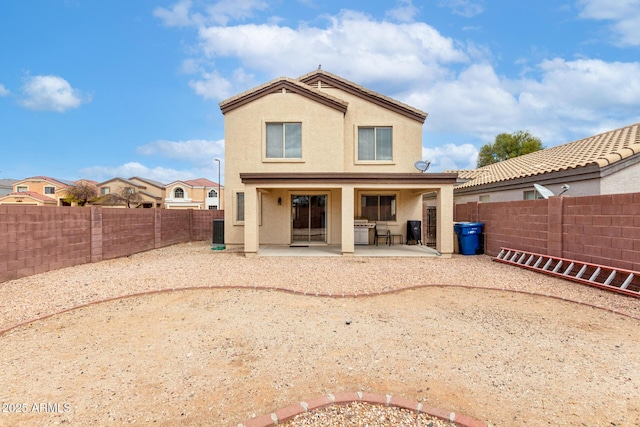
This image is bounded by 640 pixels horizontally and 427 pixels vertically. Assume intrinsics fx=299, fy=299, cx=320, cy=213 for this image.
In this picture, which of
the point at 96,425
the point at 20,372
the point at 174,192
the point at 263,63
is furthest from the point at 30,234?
the point at 174,192

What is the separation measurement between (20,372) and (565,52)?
23.8 meters

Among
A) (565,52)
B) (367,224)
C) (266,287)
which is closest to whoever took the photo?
(266,287)

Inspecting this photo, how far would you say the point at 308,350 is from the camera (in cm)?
397

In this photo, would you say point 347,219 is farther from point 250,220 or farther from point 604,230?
point 604,230

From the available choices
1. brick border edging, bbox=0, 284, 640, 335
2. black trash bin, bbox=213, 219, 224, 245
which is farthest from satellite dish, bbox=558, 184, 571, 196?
black trash bin, bbox=213, 219, 224, 245

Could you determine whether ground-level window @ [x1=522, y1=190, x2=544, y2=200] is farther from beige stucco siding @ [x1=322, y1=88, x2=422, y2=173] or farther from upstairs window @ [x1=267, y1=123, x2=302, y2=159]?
upstairs window @ [x1=267, y1=123, x2=302, y2=159]

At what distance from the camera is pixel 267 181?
11.7 metres

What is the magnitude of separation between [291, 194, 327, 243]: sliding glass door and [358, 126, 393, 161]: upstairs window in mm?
3026

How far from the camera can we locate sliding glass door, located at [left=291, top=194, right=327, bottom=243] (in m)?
14.4

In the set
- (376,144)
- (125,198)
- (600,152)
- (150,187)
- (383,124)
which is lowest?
(600,152)

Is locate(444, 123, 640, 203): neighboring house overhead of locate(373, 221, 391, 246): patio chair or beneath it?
overhead

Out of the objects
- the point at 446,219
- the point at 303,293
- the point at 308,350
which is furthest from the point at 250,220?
the point at 308,350

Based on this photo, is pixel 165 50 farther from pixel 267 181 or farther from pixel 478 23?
pixel 478 23

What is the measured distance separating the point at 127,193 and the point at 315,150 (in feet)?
147
